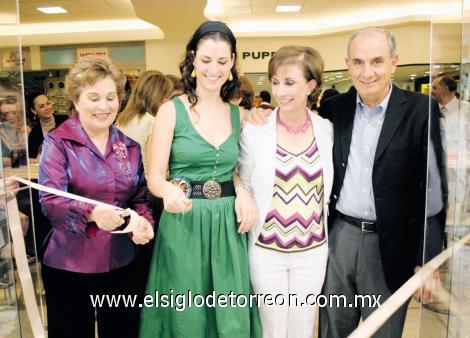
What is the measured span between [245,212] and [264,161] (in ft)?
0.74

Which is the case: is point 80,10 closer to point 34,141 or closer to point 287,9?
A: point 287,9

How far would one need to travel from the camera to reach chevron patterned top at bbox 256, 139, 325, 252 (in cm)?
187

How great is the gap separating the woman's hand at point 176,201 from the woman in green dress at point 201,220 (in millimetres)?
44

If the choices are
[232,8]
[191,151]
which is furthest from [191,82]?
[232,8]

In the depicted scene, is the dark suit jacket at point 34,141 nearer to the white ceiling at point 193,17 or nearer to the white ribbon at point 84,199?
the white ribbon at point 84,199

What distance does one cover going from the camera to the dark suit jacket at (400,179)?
5.96 ft

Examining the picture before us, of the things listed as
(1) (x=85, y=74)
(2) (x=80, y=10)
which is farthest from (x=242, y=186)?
(2) (x=80, y=10)

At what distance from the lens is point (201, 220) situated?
1.84 m

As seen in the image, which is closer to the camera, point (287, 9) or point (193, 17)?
point (193, 17)

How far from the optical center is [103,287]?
1734mm

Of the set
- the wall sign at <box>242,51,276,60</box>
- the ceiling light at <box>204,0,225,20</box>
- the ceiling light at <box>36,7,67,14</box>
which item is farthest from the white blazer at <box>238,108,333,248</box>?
the wall sign at <box>242,51,276,60</box>

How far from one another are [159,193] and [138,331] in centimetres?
62

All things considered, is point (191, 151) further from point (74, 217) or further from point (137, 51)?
point (137, 51)

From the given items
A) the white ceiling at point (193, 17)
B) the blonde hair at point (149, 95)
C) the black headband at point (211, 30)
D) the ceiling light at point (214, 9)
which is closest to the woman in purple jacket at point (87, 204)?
the black headband at point (211, 30)
